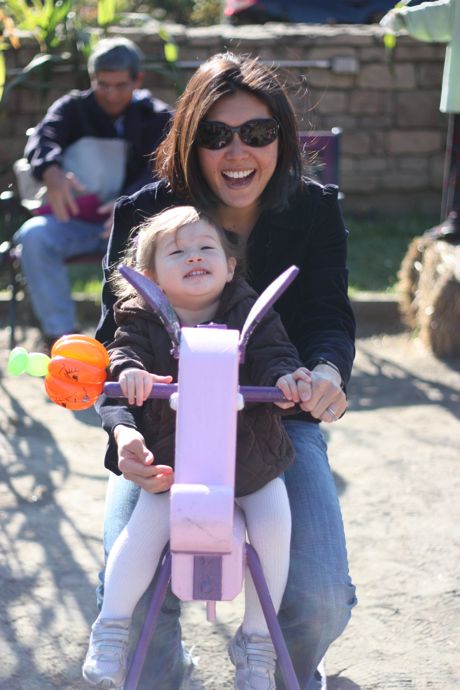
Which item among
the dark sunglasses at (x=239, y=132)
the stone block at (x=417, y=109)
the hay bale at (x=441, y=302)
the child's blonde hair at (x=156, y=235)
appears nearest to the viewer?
the child's blonde hair at (x=156, y=235)

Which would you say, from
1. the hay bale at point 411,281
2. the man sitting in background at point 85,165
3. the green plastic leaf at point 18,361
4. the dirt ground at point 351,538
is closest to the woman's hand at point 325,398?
the green plastic leaf at point 18,361

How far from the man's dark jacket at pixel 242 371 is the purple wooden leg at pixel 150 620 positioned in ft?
0.78

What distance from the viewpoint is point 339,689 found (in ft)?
9.05

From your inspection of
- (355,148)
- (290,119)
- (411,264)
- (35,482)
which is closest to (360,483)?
(35,482)

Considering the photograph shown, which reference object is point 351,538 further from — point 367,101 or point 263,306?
point 367,101

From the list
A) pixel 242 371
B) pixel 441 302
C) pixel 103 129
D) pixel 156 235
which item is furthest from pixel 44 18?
pixel 242 371

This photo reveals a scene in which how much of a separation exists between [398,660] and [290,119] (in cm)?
144

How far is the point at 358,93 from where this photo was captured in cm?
795

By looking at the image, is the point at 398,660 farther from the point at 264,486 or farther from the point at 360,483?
the point at 360,483

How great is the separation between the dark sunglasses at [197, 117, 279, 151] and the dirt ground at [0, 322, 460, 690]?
4.47ft

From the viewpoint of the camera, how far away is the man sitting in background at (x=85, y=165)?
539cm

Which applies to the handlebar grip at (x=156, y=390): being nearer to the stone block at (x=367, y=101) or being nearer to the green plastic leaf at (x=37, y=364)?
the green plastic leaf at (x=37, y=364)

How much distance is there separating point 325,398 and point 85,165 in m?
3.63

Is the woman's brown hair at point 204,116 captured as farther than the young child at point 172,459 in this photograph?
Yes
